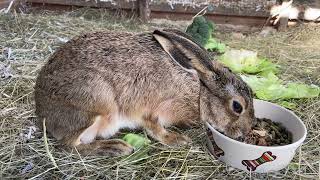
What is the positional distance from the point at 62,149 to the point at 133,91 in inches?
21.4

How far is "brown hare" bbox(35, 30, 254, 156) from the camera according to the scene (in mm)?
2686

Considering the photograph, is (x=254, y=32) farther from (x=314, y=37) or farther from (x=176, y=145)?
(x=176, y=145)

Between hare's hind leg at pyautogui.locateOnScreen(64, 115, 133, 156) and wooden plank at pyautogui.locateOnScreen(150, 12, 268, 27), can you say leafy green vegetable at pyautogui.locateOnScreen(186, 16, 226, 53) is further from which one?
hare's hind leg at pyautogui.locateOnScreen(64, 115, 133, 156)

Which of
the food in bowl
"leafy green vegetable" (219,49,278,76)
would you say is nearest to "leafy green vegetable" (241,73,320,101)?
"leafy green vegetable" (219,49,278,76)

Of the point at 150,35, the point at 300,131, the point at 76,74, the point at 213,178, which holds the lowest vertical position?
the point at 213,178

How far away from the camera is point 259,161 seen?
99.3 inches

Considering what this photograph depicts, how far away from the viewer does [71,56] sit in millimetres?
2789

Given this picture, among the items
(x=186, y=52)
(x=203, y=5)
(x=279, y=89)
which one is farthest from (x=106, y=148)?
(x=203, y=5)

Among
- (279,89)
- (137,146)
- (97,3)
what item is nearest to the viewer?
(137,146)

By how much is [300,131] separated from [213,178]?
587 millimetres

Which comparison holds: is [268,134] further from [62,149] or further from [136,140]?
[62,149]

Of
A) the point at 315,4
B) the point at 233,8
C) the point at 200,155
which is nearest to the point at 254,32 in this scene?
the point at 233,8

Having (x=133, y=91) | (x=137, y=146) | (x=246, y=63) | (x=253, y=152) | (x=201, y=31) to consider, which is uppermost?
(x=201, y=31)

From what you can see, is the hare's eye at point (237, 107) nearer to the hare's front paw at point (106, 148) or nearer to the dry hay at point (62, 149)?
the dry hay at point (62, 149)
